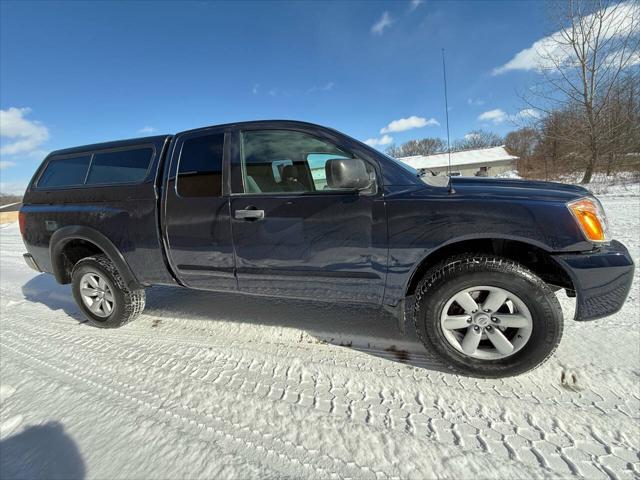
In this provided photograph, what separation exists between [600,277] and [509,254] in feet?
1.63

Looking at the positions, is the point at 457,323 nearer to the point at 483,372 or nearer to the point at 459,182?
the point at 483,372

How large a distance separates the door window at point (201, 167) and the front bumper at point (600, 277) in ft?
8.37

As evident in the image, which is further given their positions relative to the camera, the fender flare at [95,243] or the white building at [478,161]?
the white building at [478,161]

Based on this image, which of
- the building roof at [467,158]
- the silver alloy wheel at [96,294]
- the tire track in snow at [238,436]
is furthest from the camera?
the building roof at [467,158]

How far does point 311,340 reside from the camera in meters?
2.61

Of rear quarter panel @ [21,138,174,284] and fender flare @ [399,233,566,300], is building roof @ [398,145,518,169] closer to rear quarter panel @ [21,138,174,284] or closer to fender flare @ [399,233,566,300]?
fender flare @ [399,233,566,300]

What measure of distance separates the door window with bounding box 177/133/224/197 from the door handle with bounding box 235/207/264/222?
281 millimetres

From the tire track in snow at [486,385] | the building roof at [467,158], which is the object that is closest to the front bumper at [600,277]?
the tire track in snow at [486,385]

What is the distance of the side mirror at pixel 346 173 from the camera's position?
1.91m

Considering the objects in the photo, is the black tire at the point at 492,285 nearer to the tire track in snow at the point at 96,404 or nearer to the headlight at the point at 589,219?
the headlight at the point at 589,219

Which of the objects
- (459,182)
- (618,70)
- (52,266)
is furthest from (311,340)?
(618,70)

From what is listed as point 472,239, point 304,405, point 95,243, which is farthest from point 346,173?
point 95,243

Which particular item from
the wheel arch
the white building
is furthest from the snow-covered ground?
the white building

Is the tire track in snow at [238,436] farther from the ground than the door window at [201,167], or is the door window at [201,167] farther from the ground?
the door window at [201,167]
